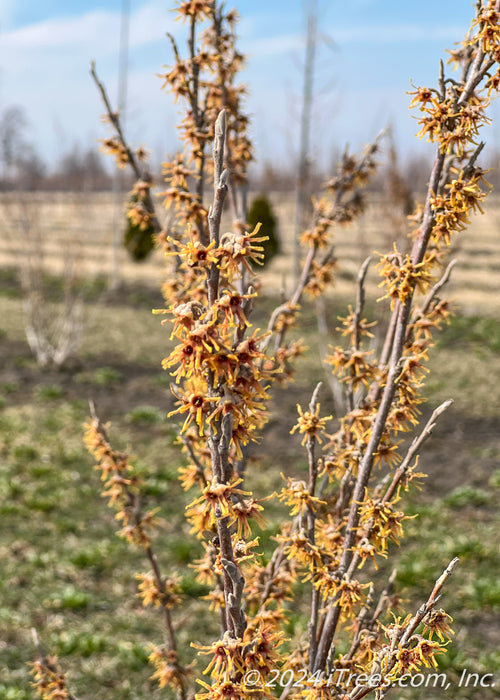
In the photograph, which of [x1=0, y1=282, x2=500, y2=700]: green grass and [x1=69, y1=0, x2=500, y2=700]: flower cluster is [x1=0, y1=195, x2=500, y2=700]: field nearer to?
[x1=0, y1=282, x2=500, y2=700]: green grass

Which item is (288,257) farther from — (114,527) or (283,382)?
(283,382)

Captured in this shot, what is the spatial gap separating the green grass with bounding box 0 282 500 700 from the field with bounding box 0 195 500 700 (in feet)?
0.05

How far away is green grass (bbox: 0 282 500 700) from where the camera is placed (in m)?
4.06

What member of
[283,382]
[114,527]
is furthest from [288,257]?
[283,382]

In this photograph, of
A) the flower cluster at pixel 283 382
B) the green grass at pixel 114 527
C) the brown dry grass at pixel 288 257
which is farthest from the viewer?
the brown dry grass at pixel 288 257

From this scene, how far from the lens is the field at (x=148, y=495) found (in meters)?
4.06

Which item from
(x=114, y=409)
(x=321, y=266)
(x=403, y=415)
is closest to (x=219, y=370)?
(x=403, y=415)

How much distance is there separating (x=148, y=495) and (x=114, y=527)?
619 millimetres

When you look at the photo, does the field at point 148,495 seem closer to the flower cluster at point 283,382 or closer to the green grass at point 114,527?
the green grass at point 114,527

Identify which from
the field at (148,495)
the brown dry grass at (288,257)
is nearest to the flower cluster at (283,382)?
the field at (148,495)

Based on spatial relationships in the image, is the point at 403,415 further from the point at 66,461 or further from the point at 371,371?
the point at 66,461

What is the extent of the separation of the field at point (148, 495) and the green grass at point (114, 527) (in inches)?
0.5

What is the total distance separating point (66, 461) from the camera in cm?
661

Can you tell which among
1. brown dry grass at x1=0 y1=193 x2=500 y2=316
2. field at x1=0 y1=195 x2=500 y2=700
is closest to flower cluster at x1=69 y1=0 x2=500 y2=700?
field at x1=0 y1=195 x2=500 y2=700
